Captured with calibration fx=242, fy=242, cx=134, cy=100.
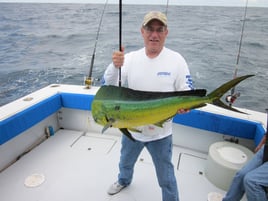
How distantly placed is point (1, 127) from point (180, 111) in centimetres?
171

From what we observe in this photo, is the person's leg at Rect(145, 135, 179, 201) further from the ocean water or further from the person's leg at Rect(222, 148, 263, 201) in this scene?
the ocean water

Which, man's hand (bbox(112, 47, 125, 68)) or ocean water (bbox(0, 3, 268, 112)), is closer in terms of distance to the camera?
man's hand (bbox(112, 47, 125, 68))

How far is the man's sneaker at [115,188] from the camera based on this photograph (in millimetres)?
2176

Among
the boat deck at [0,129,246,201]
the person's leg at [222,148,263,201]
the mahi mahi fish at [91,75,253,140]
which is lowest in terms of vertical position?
the boat deck at [0,129,246,201]

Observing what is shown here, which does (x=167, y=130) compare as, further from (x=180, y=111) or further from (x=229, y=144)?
(x=229, y=144)

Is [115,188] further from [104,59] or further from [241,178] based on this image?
[104,59]

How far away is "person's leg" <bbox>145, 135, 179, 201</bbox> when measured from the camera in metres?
1.73

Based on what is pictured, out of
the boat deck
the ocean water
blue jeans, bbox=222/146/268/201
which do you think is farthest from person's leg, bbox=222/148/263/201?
the ocean water

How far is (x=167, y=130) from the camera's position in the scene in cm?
172

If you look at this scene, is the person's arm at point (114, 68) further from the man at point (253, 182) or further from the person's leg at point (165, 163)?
the man at point (253, 182)

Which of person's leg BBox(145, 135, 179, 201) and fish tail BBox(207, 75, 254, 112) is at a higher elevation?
fish tail BBox(207, 75, 254, 112)

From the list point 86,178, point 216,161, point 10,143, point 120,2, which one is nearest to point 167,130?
point 216,161

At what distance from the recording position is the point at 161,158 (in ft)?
5.77

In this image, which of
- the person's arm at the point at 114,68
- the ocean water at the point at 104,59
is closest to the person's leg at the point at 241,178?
the person's arm at the point at 114,68
